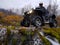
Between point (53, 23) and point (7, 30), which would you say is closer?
point (7, 30)

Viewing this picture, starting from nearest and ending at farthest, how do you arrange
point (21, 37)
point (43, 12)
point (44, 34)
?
point (21, 37), point (44, 34), point (43, 12)

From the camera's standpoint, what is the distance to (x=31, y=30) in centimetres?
1853

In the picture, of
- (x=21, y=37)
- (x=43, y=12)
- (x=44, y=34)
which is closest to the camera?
(x=21, y=37)

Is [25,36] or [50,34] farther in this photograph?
[50,34]

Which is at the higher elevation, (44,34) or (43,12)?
(43,12)

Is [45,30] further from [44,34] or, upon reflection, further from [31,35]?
[31,35]

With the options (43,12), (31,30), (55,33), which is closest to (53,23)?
(43,12)

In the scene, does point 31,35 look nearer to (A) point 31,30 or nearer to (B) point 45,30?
(A) point 31,30

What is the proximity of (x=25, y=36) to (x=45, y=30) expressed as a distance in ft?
7.42

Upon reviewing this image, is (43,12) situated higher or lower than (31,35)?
higher

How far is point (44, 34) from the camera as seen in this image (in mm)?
19359

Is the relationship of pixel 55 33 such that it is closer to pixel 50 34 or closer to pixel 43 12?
pixel 50 34

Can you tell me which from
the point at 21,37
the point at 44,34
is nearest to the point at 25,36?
the point at 21,37

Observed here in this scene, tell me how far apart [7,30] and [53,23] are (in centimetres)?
576
